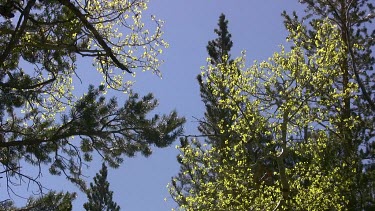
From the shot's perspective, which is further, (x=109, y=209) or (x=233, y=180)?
(x=109, y=209)

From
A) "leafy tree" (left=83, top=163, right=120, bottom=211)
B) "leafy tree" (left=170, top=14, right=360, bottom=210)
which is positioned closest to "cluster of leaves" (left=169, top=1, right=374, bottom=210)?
"leafy tree" (left=170, top=14, right=360, bottom=210)

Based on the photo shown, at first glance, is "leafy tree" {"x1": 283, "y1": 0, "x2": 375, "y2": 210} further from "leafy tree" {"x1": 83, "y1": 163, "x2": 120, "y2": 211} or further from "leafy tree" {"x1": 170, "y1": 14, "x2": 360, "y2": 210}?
"leafy tree" {"x1": 83, "y1": 163, "x2": 120, "y2": 211}

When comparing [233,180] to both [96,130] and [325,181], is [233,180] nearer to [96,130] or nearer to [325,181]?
[325,181]

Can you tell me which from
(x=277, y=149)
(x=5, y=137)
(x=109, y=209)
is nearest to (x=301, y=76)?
(x=277, y=149)

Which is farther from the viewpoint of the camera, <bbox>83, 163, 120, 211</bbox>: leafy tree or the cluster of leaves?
<bbox>83, 163, 120, 211</bbox>: leafy tree

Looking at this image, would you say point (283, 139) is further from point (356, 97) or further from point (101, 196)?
point (101, 196)

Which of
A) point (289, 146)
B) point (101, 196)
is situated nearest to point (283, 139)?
point (289, 146)

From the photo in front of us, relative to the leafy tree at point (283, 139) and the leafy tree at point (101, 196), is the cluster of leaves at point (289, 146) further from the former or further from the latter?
the leafy tree at point (101, 196)

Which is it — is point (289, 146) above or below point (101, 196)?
below

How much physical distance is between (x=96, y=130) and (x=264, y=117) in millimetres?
3833

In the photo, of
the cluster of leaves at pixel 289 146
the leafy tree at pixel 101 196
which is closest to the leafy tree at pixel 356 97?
the cluster of leaves at pixel 289 146

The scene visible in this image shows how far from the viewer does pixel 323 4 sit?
15.0 metres

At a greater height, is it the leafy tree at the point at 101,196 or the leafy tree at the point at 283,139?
the leafy tree at the point at 101,196

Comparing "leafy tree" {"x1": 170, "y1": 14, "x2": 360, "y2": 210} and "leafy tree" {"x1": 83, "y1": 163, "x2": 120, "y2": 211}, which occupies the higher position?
"leafy tree" {"x1": 83, "y1": 163, "x2": 120, "y2": 211}
